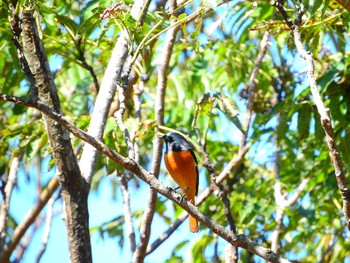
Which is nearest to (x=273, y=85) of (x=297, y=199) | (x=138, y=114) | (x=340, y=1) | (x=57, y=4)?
(x=297, y=199)

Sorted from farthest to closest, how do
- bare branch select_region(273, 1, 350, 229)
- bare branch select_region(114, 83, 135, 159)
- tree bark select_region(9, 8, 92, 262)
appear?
tree bark select_region(9, 8, 92, 262), bare branch select_region(114, 83, 135, 159), bare branch select_region(273, 1, 350, 229)

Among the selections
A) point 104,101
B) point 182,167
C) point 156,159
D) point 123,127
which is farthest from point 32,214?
point 123,127

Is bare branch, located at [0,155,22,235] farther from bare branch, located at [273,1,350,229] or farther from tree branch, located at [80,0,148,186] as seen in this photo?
bare branch, located at [273,1,350,229]

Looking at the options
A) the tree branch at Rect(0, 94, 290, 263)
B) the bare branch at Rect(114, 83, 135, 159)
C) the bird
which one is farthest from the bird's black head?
the tree branch at Rect(0, 94, 290, 263)

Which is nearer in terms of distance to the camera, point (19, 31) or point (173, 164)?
point (19, 31)

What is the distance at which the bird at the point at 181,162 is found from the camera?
528cm

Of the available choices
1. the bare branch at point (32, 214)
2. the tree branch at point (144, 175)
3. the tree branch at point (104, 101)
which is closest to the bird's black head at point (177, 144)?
the bare branch at point (32, 214)

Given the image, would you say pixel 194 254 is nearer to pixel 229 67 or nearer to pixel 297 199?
pixel 297 199

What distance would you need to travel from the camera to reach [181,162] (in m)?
5.29

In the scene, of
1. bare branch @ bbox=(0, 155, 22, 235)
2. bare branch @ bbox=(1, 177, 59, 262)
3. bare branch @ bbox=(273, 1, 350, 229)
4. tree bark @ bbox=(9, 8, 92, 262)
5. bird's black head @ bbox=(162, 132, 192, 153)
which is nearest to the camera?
bare branch @ bbox=(273, 1, 350, 229)

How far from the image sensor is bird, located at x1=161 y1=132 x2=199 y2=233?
5279 mm

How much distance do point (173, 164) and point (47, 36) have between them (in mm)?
1417

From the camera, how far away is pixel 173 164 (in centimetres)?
532

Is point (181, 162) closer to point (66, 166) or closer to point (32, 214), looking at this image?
point (32, 214)
